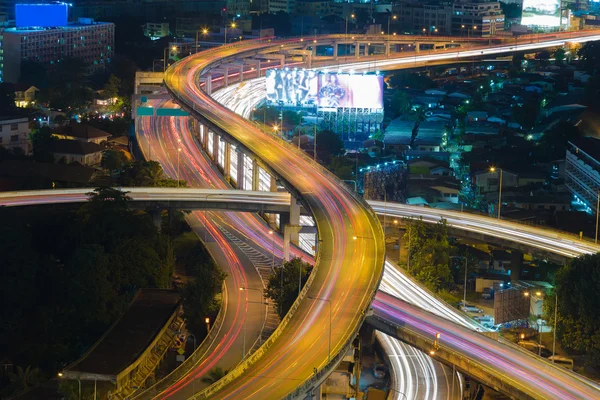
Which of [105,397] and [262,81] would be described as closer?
[105,397]

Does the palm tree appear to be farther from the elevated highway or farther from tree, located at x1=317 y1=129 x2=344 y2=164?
tree, located at x1=317 y1=129 x2=344 y2=164

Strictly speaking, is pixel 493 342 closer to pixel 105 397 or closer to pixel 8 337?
pixel 105 397

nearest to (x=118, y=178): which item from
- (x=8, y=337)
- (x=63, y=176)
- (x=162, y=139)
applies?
(x=63, y=176)

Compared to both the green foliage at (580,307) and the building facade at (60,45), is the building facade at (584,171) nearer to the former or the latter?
the green foliage at (580,307)

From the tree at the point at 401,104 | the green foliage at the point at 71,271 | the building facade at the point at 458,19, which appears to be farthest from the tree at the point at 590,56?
the green foliage at the point at 71,271

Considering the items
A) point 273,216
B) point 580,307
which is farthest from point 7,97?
point 580,307

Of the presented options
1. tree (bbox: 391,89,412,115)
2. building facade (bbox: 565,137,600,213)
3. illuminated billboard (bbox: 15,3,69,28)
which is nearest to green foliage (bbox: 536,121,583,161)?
building facade (bbox: 565,137,600,213)
